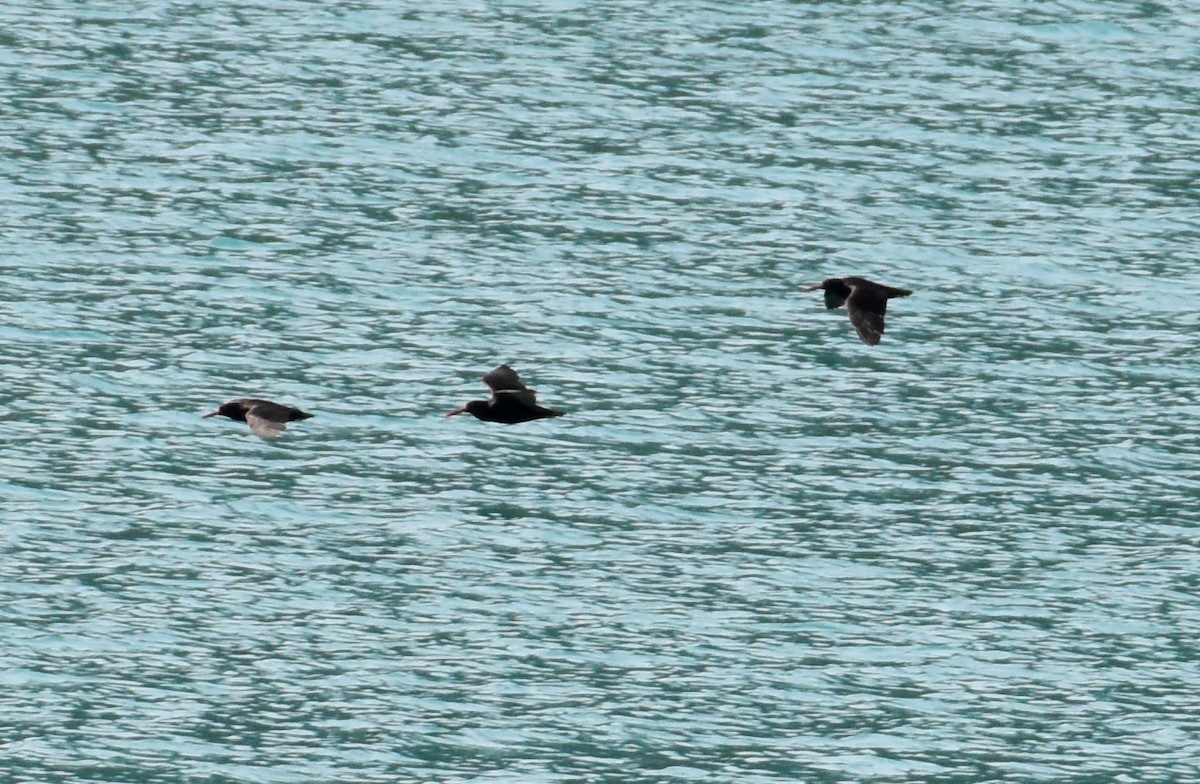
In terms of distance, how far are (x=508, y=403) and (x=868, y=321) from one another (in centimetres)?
484

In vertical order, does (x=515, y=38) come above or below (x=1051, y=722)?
above

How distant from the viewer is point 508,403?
2908cm

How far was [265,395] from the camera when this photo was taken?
142ft

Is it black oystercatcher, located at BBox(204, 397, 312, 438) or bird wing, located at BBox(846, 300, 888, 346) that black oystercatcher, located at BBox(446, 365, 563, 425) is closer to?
black oystercatcher, located at BBox(204, 397, 312, 438)

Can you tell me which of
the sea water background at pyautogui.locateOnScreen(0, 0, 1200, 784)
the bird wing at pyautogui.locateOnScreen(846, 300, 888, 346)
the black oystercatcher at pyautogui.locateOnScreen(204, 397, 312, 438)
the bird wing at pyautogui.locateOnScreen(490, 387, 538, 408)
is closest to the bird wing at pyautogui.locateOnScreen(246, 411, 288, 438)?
the black oystercatcher at pyautogui.locateOnScreen(204, 397, 312, 438)

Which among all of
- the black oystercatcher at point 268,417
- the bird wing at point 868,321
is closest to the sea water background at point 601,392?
the black oystercatcher at point 268,417

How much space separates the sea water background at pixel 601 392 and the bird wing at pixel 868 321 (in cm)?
855

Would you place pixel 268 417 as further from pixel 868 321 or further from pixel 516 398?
pixel 868 321

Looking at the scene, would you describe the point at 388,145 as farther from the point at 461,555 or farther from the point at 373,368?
the point at 461,555

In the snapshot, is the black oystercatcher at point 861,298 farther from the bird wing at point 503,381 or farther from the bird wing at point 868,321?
the bird wing at point 503,381

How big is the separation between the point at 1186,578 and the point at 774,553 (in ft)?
19.5

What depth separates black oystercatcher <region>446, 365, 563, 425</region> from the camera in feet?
94.8

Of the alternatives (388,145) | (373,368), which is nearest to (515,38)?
(388,145)

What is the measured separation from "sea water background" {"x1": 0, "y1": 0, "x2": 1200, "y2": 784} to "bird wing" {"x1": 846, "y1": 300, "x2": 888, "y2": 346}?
855cm
